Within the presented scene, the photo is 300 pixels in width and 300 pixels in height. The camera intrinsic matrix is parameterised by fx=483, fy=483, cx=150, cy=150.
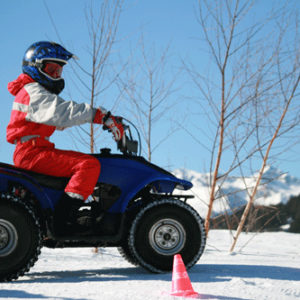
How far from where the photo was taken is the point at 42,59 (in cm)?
463

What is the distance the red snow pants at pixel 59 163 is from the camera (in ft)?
14.2

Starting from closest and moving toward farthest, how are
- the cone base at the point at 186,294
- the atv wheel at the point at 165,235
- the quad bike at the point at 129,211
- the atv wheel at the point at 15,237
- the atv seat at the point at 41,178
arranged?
1. the cone base at the point at 186,294
2. the atv wheel at the point at 15,237
3. the atv seat at the point at 41,178
4. the quad bike at the point at 129,211
5. the atv wheel at the point at 165,235

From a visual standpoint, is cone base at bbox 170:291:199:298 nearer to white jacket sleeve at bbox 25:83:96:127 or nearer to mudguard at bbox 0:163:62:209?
mudguard at bbox 0:163:62:209

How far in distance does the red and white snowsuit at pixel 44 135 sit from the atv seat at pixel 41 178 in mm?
46

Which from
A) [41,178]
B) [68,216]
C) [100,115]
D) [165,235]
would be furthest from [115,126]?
[165,235]

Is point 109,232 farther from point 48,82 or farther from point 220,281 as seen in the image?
point 48,82

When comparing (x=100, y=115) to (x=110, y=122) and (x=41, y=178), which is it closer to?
(x=110, y=122)

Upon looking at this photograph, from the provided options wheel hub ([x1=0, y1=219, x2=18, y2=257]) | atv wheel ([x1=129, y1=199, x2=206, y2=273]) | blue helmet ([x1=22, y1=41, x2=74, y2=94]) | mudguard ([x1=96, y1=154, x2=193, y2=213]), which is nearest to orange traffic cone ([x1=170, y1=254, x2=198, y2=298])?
atv wheel ([x1=129, y1=199, x2=206, y2=273])

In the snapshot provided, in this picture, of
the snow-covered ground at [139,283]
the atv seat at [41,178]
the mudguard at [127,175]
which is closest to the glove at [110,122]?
the mudguard at [127,175]

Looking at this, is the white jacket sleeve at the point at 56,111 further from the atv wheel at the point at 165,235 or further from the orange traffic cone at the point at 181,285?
the orange traffic cone at the point at 181,285

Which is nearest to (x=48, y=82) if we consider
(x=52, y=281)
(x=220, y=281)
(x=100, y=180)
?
(x=100, y=180)

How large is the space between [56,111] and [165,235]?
157cm

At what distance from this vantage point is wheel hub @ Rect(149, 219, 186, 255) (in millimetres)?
4629

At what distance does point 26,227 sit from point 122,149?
3.88 feet
